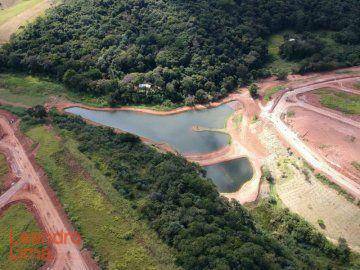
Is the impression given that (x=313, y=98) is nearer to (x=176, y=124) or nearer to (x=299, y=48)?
(x=299, y=48)

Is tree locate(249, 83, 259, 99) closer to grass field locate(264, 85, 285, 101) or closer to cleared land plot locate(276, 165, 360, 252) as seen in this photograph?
grass field locate(264, 85, 285, 101)

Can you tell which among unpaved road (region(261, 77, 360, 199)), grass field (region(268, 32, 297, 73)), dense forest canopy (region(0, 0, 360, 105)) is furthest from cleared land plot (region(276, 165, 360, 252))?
grass field (region(268, 32, 297, 73))

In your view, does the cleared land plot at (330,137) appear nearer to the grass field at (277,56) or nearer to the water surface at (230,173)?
the water surface at (230,173)

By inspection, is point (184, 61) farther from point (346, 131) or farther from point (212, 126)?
point (346, 131)

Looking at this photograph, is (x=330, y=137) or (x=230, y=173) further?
(x=330, y=137)

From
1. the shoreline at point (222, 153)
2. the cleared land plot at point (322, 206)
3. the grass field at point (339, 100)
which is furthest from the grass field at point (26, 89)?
the grass field at point (339, 100)

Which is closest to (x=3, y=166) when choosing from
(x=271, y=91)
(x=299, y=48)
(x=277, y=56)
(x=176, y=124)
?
(x=176, y=124)
